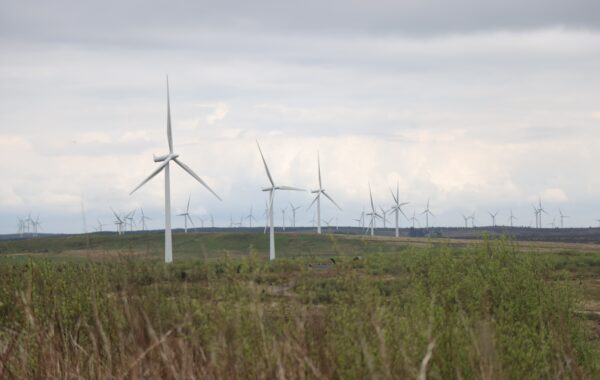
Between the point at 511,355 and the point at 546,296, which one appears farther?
the point at 546,296

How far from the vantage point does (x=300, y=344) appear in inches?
296

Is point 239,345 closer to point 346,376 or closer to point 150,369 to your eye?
point 150,369

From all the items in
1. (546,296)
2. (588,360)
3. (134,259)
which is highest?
(134,259)

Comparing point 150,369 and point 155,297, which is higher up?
point 155,297

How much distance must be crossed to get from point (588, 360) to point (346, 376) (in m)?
17.1

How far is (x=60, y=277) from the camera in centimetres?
2266

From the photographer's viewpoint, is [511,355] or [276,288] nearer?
[276,288]

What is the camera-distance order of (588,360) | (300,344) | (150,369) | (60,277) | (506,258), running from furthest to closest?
(506,258) < (588,360) < (60,277) < (150,369) < (300,344)

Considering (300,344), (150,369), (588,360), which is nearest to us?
(300,344)

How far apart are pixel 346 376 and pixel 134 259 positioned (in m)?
3.07

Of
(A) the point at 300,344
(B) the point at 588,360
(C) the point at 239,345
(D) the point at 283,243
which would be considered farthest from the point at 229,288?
(D) the point at 283,243

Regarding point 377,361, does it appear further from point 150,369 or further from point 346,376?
point 150,369

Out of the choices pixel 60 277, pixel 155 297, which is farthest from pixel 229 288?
pixel 60 277

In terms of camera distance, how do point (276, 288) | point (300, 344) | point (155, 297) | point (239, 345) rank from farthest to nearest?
point (276, 288) < point (155, 297) < point (239, 345) < point (300, 344)
